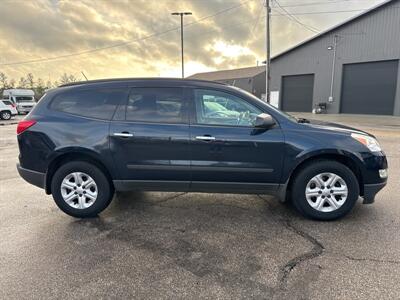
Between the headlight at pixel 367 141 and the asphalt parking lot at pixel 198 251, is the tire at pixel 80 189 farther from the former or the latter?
the headlight at pixel 367 141

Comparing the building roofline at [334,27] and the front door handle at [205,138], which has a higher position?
the building roofline at [334,27]

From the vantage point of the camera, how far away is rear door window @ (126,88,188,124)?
13.0ft

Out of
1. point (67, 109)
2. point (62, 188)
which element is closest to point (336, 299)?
point (62, 188)

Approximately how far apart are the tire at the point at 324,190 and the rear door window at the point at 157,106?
1.69 m

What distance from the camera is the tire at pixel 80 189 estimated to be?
160 inches

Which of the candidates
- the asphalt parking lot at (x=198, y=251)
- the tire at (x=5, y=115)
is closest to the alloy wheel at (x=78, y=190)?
the asphalt parking lot at (x=198, y=251)

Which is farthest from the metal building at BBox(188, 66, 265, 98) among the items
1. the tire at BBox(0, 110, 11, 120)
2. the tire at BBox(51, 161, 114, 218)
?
the tire at BBox(51, 161, 114, 218)

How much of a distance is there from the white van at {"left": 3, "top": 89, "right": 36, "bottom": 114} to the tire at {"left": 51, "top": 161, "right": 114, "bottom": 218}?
1176 inches

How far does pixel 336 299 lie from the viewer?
245 centimetres

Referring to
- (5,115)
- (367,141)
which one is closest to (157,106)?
(367,141)

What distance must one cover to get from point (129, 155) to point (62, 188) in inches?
39.5

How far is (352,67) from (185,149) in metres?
25.5

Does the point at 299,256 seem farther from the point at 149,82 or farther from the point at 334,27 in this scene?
the point at 334,27

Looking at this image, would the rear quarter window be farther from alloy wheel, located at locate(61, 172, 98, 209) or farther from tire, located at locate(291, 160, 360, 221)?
tire, located at locate(291, 160, 360, 221)
